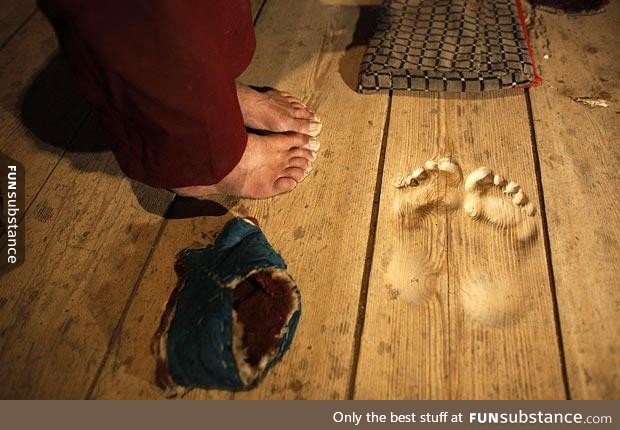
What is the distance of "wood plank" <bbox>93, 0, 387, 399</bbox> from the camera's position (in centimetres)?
70

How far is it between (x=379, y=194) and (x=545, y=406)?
17.4 inches

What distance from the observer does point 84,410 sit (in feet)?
2.25

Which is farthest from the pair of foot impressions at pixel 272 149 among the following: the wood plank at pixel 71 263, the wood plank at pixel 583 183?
the wood plank at pixel 583 183

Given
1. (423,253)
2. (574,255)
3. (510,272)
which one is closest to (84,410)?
(423,253)

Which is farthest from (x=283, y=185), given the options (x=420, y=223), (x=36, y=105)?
(x=36, y=105)

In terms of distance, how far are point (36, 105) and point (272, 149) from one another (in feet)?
2.06

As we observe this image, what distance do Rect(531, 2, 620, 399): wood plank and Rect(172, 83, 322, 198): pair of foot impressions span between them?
480 mm

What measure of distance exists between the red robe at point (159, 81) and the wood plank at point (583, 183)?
1.99 feet

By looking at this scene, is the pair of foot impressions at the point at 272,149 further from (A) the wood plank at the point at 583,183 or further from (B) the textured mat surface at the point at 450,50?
(A) the wood plank at the point at 583,183

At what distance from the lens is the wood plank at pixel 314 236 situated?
2.31 feet

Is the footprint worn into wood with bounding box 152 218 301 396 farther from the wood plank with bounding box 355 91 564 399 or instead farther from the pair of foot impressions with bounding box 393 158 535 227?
the pair of foot impressions with bounding box 393 158 535 227

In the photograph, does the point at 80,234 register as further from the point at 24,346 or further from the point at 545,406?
the point at 545,406

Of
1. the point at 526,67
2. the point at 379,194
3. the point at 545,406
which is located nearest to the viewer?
the point at 545,406

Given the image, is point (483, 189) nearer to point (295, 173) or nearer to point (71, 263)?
point (295, 173)
